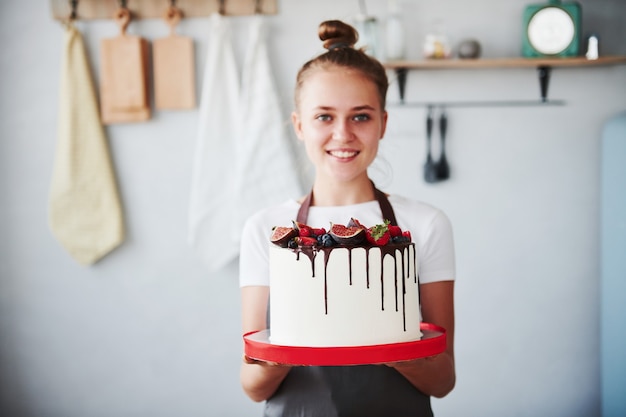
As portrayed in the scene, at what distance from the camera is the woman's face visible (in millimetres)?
1424

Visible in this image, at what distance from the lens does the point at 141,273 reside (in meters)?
2.90

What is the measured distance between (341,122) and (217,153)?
1.43 metres

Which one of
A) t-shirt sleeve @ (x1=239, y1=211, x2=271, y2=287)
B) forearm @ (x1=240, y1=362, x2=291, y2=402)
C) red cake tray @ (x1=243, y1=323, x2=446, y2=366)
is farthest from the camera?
t-shirt sleeve @ (x1=239, y1=211, x2=271, y2=287)

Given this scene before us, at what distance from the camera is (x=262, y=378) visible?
56.1 inches

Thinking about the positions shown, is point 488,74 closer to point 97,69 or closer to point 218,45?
point 218,45

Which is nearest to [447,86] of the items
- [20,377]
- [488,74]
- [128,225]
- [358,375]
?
[488,74]

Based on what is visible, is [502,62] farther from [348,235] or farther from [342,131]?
[348,235]

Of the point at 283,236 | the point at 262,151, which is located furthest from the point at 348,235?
the point at 262,151

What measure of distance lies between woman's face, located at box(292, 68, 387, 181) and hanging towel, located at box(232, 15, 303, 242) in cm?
121

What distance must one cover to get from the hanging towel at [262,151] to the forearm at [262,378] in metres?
1.28

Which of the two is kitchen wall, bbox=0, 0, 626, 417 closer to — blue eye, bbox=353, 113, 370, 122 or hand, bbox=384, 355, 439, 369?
blue eye, bbox=353, 113, 370, 122

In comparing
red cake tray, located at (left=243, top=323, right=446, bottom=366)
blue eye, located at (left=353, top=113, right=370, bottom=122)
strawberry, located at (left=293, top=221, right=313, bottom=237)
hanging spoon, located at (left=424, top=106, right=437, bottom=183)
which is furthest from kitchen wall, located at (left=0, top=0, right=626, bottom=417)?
red cake tray, located at (left=243, top=323, right=446, bottom=366)

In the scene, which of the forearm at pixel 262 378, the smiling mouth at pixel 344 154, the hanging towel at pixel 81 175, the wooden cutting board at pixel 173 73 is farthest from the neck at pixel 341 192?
the hanging towel at pixel 81 175

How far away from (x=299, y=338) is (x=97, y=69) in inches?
79.3
